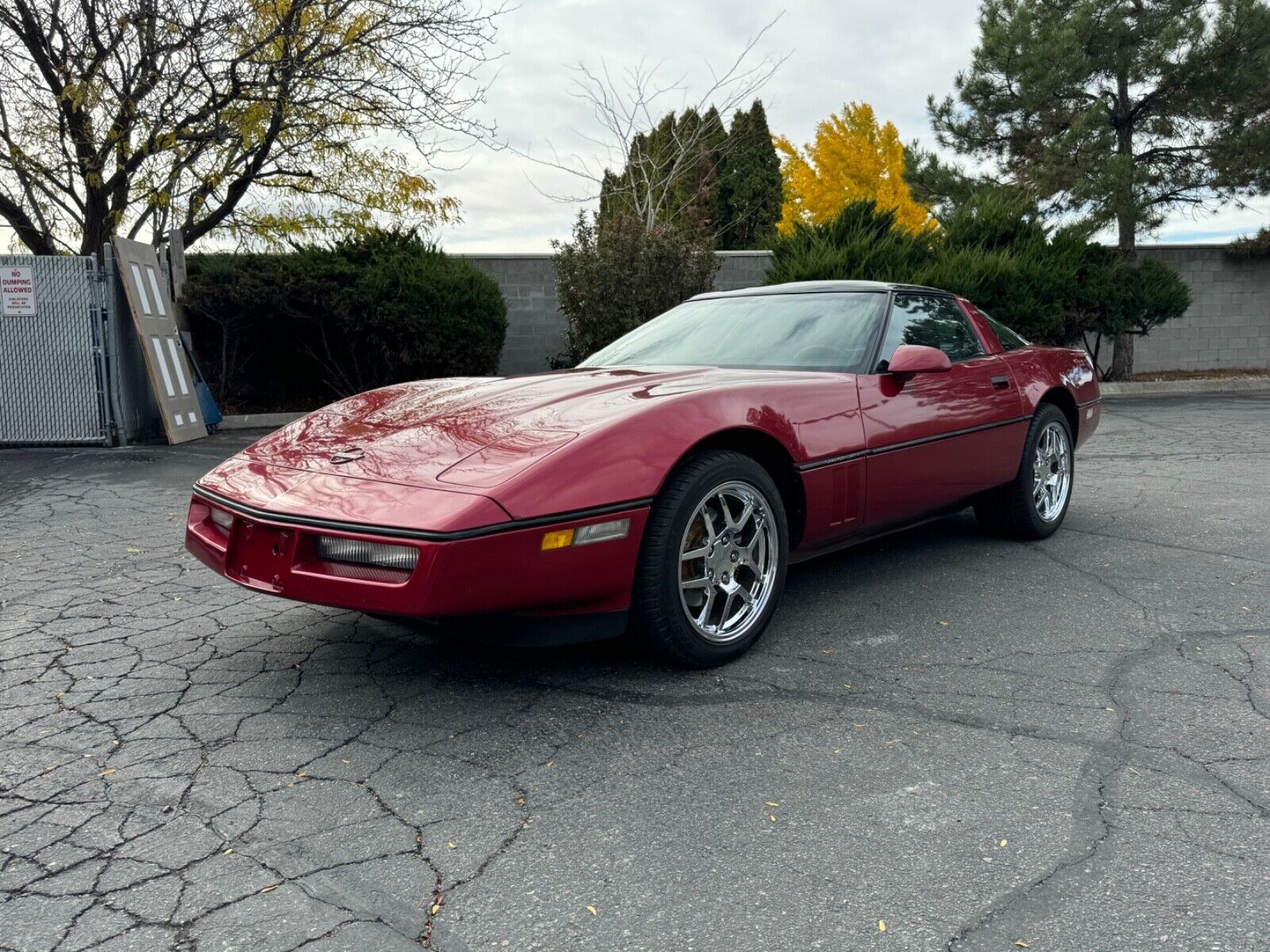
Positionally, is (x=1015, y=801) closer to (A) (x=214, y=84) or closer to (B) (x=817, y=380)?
(B) (x=817, y=380)

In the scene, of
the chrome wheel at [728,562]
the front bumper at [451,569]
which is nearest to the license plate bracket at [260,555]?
the front bumper at [451,569]

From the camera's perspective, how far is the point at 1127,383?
583 inches

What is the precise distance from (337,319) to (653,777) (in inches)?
404

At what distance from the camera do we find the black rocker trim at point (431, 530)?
108 inches

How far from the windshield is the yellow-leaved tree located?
26.8 meters

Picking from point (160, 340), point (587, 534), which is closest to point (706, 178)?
point (160, 340)

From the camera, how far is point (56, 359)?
9.96 meters

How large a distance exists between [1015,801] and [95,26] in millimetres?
12504

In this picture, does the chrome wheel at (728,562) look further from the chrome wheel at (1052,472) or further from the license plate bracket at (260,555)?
the chrome wheel at (1052,472)

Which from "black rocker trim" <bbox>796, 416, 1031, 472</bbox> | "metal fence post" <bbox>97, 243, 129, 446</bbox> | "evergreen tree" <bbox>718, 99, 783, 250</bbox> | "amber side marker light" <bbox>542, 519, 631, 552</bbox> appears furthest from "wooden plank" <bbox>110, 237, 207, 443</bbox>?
"evergreen tree" <bbox>718, 99, 783, 250</bbox>

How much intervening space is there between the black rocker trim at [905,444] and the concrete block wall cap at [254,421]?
8789 millimetres

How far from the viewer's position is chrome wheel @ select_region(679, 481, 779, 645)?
10.9ft

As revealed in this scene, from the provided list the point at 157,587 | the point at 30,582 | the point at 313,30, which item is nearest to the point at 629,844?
the point at 157,587

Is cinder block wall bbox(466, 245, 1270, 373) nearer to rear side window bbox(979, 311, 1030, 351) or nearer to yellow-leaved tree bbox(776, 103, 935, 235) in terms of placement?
rear side window bbox(979, 311, 1030, 351)
